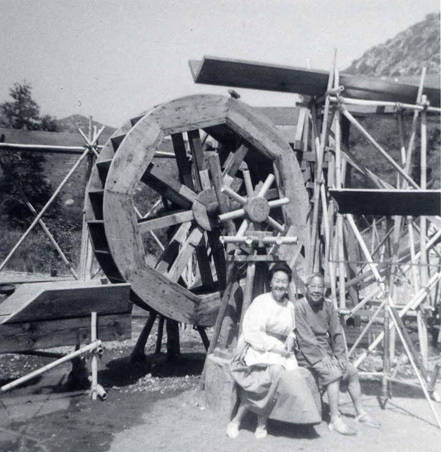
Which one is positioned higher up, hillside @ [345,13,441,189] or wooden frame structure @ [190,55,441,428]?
hillside @ [345,13,441,189]

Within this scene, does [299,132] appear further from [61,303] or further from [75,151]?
[61,303]

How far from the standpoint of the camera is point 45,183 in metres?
20.3

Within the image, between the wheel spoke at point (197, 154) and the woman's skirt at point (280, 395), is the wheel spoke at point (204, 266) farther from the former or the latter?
the woman's skirt at point (280, 395)

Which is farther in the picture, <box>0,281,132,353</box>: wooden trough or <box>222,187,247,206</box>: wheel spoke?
<box>222,187,247,206</box>: wheel spoke

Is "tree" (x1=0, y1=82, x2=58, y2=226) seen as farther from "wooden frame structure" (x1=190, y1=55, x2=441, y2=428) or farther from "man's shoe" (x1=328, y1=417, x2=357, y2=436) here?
"man's shoe" (x1=328, y1=417, x2=357, y2=436)

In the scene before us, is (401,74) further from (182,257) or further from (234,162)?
(182,257)

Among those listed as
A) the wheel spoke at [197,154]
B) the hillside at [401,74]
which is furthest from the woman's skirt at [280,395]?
the hillside at [401,74]

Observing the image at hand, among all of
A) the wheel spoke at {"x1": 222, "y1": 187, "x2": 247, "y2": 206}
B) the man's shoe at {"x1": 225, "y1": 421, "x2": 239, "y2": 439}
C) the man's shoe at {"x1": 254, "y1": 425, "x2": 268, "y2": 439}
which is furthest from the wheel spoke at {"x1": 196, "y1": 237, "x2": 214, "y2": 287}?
the man's shoe at {"x1": 254, "y1": 425, "x2": 268, "y2": 439}

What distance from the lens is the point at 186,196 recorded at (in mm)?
6016

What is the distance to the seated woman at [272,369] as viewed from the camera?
3844mm

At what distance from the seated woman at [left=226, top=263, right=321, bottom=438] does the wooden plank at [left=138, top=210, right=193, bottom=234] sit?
6.36 ft

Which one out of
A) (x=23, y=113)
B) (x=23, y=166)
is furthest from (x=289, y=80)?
(x=23, y=113)

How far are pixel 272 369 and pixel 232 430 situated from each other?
21.8 inches

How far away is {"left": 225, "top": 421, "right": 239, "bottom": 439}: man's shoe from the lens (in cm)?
387
